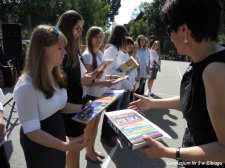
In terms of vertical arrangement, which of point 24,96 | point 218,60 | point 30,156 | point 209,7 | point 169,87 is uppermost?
point 209,7

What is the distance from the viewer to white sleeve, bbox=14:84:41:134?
5.68 ft

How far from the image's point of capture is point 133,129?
1562 mm

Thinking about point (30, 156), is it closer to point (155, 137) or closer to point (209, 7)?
point (155, 137)

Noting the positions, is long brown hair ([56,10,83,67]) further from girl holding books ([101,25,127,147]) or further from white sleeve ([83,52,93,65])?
girl holding books ([101,25,127,147])

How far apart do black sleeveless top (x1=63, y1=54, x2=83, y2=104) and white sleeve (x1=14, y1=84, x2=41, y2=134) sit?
2.91 feet

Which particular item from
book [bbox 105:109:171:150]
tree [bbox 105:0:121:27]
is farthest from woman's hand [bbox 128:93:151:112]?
tree [bbox 105:0:121:27]

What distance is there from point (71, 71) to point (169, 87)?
828 cm

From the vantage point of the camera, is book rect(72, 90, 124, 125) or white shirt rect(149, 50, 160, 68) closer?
book rect(72, 90, 124, 125)

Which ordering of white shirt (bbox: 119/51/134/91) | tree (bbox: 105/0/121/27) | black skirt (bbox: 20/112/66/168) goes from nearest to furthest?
black skirt (bbox: 20/112/66/168) < white shirt (bbox: 119/51/134/91) < tree (bbox: 105/0/121/27)

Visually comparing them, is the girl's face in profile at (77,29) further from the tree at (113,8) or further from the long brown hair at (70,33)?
the tree at (113,8)

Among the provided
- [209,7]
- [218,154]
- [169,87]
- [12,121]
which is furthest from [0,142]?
[169,87]

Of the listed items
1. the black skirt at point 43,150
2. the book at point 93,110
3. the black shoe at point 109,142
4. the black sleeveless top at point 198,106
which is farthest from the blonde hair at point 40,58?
the black shoe at point 109,142

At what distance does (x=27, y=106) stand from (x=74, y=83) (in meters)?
0.98

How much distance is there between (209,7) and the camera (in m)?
1.29
